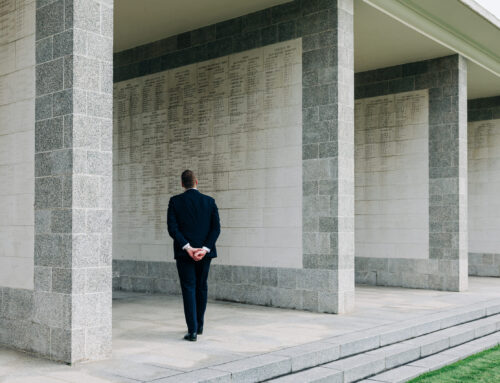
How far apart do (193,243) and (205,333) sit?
1.19 meters

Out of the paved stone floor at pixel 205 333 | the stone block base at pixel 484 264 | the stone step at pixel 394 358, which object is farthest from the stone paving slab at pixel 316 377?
the stone block base at pixel 484 264

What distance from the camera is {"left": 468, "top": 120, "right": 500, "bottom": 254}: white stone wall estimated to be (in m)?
17.2

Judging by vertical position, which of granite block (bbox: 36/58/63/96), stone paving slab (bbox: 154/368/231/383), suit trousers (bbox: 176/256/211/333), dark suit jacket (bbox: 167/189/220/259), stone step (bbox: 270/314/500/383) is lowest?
stone step (bbox: 270/314/500/383)

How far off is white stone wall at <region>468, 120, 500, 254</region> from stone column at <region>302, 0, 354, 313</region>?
9.25 metres

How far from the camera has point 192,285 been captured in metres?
7.11

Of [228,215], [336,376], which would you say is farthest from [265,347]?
[228,215]

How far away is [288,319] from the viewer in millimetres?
8750

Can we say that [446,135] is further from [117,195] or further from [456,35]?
[117,195]

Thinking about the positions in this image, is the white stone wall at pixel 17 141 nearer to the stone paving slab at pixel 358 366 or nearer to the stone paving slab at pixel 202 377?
the stone paving slab at pixel 202 377

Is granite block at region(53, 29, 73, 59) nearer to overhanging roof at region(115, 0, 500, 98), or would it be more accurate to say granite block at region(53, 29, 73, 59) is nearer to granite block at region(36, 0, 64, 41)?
granite block at region(36, 0, 64, 41)

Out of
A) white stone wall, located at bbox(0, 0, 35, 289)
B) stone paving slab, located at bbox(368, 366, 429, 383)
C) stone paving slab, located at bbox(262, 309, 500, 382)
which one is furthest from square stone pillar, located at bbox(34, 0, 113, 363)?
stone paving slab, located at bbox(368, 366, 429, 383)

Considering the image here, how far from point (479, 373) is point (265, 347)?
2.37m

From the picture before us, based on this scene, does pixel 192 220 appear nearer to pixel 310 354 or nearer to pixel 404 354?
pixel 310 354

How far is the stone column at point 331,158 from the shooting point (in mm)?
9328
